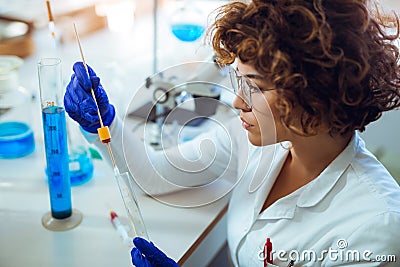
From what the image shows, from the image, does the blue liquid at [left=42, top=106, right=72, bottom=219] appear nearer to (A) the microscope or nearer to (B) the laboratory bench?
(B) the laboratory bench

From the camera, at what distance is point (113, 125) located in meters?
1.26

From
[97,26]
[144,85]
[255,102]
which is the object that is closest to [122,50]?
[97,26]

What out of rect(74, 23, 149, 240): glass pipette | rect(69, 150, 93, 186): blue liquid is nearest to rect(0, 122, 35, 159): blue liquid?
rect(69, 150, 93, 186): blue liquid

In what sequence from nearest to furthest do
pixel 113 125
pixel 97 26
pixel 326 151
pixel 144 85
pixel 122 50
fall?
pixel 326 151, pixel 113 125, pixel 144 85, pixel 122 50, pixel 97 26

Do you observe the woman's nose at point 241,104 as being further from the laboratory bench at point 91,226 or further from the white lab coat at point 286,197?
the laboratory bench at point 91,226

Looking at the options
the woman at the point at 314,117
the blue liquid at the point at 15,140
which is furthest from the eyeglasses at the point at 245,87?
the blue liquid at the point at 15,140

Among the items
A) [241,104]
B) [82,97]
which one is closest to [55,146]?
[82,97]

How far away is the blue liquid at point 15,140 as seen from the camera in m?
1.43

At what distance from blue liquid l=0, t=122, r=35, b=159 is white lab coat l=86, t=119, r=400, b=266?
31 centimetres

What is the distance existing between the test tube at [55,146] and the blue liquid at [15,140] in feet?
1.03

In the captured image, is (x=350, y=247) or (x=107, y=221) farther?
(x=107, y=221)

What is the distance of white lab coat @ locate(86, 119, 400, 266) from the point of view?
3.33 ft

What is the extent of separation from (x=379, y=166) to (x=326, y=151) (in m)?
0.12

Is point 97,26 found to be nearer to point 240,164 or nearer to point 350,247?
point 240,164
